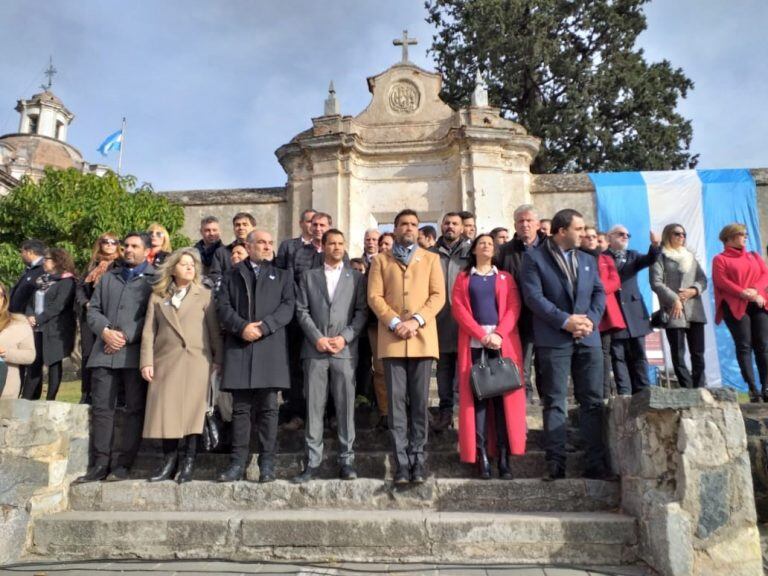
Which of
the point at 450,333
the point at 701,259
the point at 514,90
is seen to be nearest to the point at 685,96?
the point at 514,90

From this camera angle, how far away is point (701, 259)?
12.2 m

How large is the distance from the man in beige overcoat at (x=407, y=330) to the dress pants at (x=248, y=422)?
936 millimetres

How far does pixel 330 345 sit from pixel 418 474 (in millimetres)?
1170

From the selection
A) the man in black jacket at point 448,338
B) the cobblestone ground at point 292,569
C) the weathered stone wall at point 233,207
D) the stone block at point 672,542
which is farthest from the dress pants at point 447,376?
the weathered stone wall at point 233,207

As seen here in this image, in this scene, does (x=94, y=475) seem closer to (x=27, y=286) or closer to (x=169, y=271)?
(x=169, y=271)

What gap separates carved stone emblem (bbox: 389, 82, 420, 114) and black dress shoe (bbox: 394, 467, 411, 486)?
9941mm

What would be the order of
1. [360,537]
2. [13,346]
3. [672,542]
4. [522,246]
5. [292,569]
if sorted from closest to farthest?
[672,542] → [292,569] → [360,537] → [13,346] → [522,246]

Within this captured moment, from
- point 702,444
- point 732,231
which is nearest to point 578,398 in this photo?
point 702,444

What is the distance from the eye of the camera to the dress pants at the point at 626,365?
5598 millimetres

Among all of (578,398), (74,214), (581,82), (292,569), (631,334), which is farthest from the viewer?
(581,82)

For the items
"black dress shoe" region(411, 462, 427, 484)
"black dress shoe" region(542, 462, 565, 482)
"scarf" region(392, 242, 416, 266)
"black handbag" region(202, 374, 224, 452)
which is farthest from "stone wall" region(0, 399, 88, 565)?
"black dress shoe" region(542, 462, 565, 482)

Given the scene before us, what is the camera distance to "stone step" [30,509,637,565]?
3.60 m

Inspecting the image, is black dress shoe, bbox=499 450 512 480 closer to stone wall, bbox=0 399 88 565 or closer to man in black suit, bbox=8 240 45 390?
stone wall, bbox=0 399 88 565

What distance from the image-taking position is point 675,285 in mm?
5957
